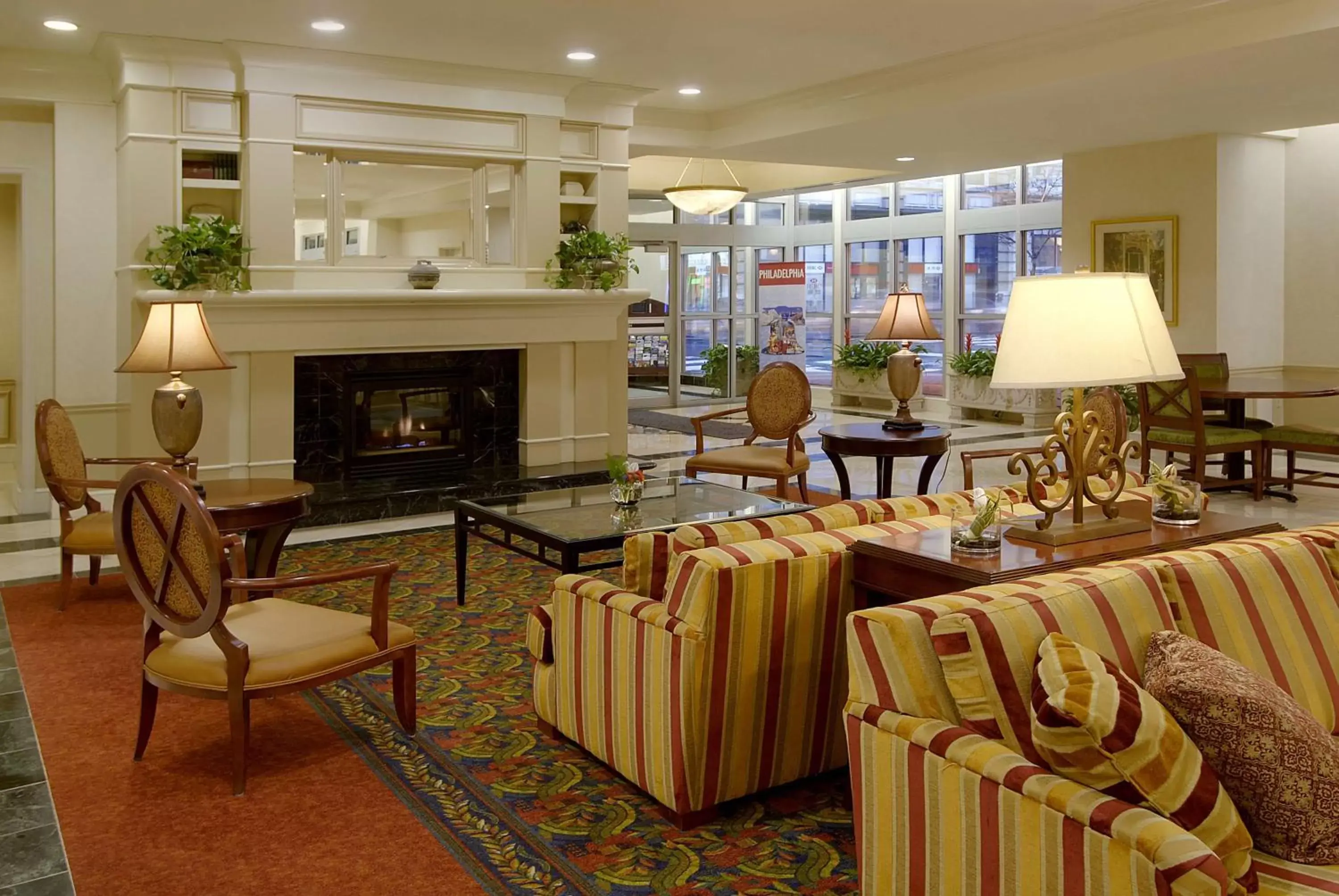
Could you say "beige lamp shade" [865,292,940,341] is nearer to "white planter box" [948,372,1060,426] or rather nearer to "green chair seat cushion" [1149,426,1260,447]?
"green chair seat cushion" [1149,426,1260,447]

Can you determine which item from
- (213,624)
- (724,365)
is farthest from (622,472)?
(724,365)

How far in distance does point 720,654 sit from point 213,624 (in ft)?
4.73

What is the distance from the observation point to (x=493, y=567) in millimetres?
6125

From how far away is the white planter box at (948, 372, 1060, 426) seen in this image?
40.2 feet

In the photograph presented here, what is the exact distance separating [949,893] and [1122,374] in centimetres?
131

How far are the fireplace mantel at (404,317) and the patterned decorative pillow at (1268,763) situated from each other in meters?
6.40

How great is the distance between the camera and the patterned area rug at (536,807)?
2.87 meters

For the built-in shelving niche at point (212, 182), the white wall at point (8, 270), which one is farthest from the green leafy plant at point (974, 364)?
the white wall at point (8, 270)

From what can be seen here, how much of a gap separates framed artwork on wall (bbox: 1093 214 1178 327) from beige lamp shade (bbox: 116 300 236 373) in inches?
313

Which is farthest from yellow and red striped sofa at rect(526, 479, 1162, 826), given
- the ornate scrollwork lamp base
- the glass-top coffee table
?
the glass-top coffee table

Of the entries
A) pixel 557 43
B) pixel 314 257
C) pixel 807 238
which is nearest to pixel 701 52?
pixel 557 43

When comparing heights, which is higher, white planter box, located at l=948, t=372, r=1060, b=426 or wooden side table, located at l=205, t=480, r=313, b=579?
white planter box, located at l=948, t=372, r=1060, b=426

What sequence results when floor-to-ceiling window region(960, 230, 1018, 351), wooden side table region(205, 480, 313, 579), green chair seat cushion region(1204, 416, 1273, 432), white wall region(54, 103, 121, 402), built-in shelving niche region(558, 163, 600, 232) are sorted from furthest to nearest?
floor-to-ceiling window region(960, 230, 1018, 351)
built-in shelving niche region(558, 163, 600, 232)
green chair seat cushion region(1204, 416, 1273, 432)
white wall region(54, 103, 121, 402)
wooden side table region(205, 480, 313, 579)

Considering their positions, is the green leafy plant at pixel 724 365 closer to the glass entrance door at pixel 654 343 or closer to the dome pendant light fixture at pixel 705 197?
the glass entrance door at pixel 654 343
